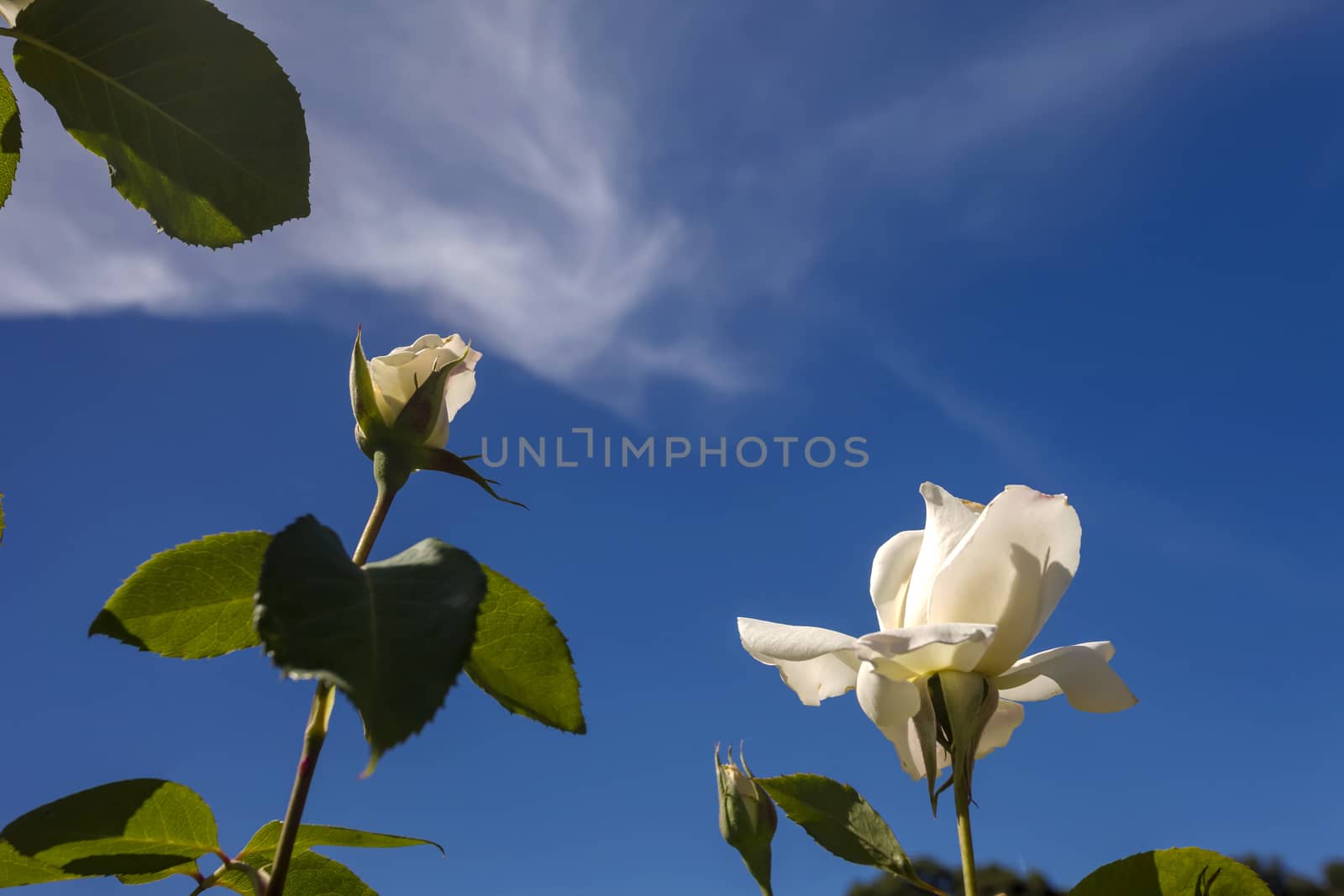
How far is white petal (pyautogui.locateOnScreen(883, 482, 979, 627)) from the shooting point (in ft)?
2.90

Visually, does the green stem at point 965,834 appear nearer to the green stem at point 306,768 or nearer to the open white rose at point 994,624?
the open white rose at point 994,624

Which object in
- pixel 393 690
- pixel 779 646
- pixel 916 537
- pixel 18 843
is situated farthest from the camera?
pixel 916 537

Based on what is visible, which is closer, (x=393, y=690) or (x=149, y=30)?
(x=393, y=690)

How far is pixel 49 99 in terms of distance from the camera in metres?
0.72

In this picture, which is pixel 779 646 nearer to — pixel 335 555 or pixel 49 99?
pixel 335 555

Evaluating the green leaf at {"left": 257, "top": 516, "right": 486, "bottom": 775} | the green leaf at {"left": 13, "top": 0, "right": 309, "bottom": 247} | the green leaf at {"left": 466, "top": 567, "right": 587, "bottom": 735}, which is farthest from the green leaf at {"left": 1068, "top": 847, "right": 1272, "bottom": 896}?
the green leaf at {"left": 13, "top": 0, "right": 309, "bottom": 247}

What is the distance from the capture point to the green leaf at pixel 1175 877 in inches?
28.1

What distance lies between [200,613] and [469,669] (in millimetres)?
190

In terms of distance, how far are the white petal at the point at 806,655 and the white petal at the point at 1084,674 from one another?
0.43 ft

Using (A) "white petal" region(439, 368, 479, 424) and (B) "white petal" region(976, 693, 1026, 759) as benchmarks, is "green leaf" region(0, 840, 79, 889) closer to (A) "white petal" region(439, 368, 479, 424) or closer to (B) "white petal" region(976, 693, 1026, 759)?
(A) "white petal" region(439, 368, 479, 424)

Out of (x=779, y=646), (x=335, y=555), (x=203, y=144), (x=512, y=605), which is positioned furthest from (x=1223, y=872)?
(x=203, y=144)

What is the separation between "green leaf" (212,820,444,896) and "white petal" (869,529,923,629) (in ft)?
1.41

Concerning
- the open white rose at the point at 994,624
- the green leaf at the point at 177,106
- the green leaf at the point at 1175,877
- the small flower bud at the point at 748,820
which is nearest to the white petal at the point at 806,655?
the open white rose at the point at 994,624

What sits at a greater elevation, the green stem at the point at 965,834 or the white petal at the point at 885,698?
the white petal at the point at 885,698
